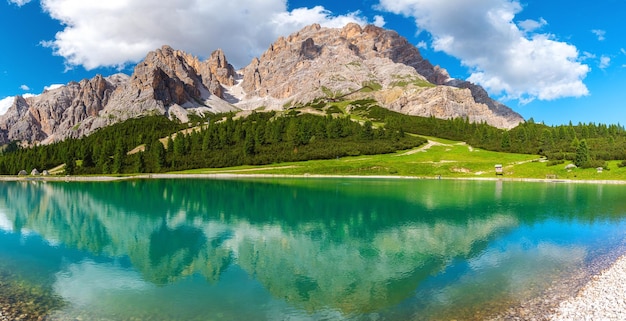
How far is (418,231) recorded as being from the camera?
34.3 m

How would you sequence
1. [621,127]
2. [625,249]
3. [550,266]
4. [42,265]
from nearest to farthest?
[550,266]
[42,265]
[625,249]
[621,127]

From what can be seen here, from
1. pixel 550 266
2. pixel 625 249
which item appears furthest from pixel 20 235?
pixel 625 249

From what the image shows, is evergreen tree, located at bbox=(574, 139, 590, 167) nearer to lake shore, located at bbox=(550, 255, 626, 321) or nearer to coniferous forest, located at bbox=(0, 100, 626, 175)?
coniferous forest, located at bbox=(0, 100, 626, 175)

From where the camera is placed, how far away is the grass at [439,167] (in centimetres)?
9543

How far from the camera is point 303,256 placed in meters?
26.7

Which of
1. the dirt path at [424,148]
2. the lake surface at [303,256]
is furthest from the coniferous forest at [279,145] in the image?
the lake surface at [303,256]

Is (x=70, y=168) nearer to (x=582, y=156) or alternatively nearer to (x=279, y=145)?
(x=279, y=145)

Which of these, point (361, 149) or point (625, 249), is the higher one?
point (361, 149)

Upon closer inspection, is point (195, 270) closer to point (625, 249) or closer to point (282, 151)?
point (625, 249)

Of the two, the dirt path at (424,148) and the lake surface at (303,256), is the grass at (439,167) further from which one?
the lake surface at (303,256)

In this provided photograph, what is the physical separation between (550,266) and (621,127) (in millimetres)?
208920

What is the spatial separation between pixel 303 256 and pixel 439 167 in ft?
295

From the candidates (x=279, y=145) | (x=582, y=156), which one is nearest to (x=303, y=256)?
(x=582, y=156)

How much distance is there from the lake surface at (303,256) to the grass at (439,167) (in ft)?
162
